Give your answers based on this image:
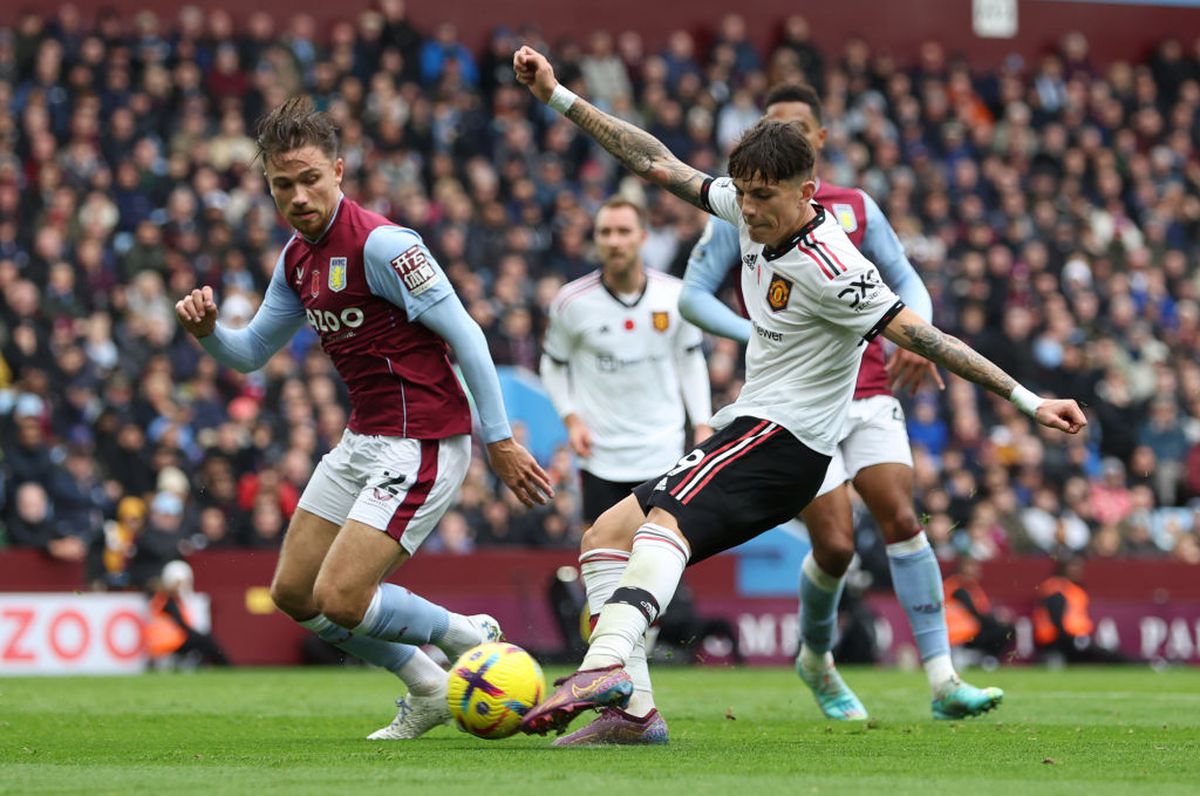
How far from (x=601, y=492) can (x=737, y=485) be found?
3.96 meters

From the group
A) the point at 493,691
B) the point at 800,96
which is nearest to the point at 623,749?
the point at 493,691

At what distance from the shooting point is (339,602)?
802 centimetres

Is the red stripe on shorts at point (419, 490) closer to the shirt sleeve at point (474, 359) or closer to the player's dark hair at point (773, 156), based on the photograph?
the shirt sleeve at point (474, 359)

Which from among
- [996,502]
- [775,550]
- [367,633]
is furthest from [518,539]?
[367,633]

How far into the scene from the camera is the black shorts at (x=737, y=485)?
729 centimetres

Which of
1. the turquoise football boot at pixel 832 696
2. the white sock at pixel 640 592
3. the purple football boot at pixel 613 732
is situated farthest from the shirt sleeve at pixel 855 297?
the turquoise football boot at pixel 832 696

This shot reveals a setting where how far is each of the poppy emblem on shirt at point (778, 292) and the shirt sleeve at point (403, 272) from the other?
1378mm

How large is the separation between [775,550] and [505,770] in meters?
12.9

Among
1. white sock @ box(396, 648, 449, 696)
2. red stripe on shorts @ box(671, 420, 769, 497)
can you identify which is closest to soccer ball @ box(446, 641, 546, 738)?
red stripe on shorts @ box(671, 420, 769, 497)

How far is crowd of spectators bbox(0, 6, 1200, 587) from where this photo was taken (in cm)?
1756

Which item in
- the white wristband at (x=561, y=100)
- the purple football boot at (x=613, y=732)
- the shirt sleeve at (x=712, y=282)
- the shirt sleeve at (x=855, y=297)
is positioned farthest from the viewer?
the shirt sleeve at (x=712, y=282)

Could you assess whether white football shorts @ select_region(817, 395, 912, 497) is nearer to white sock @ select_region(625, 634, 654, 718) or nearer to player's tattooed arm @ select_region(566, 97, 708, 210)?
player's tattooed arm @ select_region(566, 97, 708, 210)

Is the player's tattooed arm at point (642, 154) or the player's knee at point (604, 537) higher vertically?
the player's tattooed arm at point (642, 154)

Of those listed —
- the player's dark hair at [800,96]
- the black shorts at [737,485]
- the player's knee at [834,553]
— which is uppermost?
the player's dark hair at [800,96]
